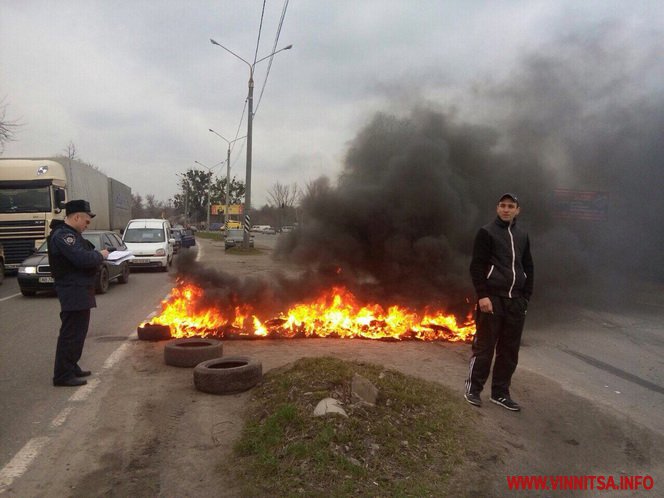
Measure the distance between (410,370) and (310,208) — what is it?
Answer: 181 inches

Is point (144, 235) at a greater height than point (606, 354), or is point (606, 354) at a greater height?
point (144, 235)

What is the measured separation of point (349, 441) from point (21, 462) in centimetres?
241

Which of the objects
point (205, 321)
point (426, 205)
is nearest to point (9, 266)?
point (205, 321)

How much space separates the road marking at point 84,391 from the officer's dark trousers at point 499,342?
12.8ft

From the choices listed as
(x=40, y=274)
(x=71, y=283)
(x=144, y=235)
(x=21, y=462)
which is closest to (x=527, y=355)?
(x=71, y=283)

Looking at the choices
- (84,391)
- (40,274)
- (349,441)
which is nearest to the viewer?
(349,441)

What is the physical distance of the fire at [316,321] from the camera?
307 inches

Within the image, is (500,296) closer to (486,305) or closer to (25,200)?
(486,305)

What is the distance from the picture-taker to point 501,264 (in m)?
4.66

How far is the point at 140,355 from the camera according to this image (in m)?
6.69

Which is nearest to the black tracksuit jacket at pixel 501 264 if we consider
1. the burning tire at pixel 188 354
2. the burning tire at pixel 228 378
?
the burning tire at pixel 228 378

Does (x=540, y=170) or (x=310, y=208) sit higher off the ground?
(x=540, y=170)

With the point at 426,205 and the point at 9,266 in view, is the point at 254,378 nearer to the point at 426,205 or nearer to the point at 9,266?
the point at 426,205

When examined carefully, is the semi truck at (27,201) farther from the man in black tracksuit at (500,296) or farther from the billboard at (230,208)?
the billboard at (230,208)
